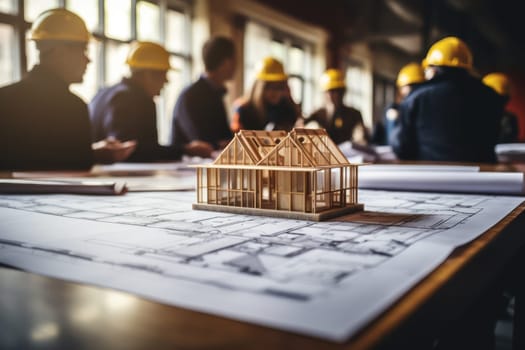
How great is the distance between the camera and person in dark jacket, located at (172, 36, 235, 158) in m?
3.48

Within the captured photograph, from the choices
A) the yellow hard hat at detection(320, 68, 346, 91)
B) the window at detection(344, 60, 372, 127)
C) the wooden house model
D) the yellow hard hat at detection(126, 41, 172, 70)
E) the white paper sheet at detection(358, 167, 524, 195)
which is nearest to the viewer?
the wooden house model

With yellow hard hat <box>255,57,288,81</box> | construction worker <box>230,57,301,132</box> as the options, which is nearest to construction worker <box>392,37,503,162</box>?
construction worker <box>230,57,301,132</box>

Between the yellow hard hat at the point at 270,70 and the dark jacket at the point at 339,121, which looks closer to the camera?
the yellow hard hat at the point at 270,70

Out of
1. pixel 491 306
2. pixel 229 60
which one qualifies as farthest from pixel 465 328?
pixel 229 60

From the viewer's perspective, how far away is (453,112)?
2857 millimetres

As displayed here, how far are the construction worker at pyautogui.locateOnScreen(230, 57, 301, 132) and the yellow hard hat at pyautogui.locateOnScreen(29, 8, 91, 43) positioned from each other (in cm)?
179

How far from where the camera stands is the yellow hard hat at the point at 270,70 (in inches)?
172

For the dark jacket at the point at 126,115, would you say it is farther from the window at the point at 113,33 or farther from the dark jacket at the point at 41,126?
the window at the point at 113,33

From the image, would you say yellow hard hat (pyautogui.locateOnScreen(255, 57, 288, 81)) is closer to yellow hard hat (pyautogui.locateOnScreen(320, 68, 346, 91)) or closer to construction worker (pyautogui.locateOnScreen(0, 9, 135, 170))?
yellow hard hat (pyautogui.locateOnScreen(320, 68, 346, 91))

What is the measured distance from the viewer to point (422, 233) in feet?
2.26

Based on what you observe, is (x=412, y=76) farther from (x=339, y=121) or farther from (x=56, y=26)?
(x=56, y=26)

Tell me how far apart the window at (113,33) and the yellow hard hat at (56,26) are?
149 centimetres

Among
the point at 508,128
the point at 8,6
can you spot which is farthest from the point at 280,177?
the point at 508,128

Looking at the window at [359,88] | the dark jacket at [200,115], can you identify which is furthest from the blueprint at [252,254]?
the window at [359,88]
